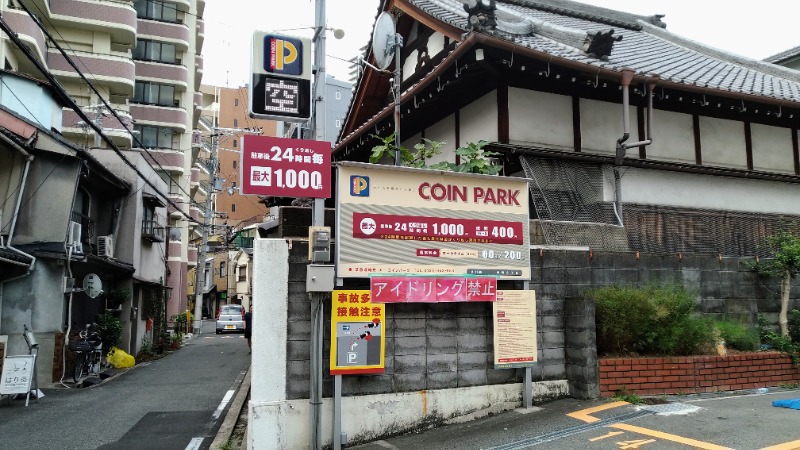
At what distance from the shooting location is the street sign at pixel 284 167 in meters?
6.90

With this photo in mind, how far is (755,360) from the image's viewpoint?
31.0ft

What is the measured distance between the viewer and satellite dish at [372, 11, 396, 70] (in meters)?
10.9

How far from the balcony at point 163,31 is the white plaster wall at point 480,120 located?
33736 mm

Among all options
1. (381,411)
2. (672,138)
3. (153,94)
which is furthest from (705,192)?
(153,94)

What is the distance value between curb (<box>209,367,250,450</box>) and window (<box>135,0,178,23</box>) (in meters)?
35.3

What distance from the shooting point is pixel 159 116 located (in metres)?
38.8

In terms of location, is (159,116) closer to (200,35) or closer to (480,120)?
(200,35)

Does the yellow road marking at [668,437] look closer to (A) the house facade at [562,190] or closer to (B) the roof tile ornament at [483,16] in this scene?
(A) the house facade at [562,190]

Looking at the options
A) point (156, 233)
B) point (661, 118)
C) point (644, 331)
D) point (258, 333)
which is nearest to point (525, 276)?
point (644, 331)

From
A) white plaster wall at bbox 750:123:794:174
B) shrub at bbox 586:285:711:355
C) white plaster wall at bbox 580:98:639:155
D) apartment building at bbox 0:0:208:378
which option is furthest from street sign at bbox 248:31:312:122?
white plaster wall at bbox 750:123:794:174

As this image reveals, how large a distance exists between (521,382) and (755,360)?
14.2 ft

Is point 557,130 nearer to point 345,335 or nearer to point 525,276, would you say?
point 525,276

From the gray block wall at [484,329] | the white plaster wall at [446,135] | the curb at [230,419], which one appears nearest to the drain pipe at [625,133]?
the gray block wall at [484,329]

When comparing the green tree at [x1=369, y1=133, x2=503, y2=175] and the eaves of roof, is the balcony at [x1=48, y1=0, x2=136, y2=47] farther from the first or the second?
the green tree at [x1=369, y1=133, x2=503, y2=175]
